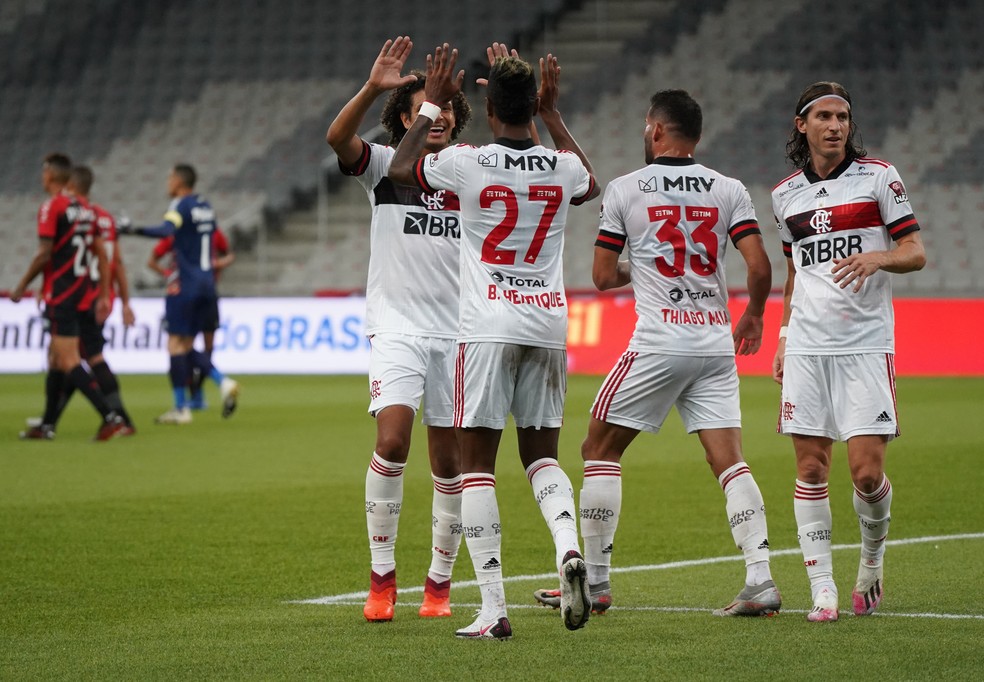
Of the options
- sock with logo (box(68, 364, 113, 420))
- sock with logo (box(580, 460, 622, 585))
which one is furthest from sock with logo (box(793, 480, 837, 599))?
sock with logo (box(68, 364, 113, 420))

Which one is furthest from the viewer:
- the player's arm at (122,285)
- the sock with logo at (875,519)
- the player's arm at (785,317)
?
the player's arm at (122,285)

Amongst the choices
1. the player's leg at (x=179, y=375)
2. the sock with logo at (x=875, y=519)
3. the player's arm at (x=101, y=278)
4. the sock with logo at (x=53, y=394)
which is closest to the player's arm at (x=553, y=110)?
the sock with logo at (x=875, y=519)

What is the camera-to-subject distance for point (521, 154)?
5.23m

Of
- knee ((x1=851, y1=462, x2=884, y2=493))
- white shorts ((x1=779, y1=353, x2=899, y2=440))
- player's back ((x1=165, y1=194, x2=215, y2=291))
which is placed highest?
player's back ((x1=165, y1=194, x2=215, y2=291))

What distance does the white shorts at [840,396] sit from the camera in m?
5.52

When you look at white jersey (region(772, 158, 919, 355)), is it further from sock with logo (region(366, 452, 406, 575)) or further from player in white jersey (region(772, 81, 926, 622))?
sock with logo (region(366, 452, 406, 575))

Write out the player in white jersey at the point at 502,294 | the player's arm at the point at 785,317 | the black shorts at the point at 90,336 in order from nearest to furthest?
the player in white jersey at the point at 502,294, the player's arm at the point at 785,317, the black shorts at the point at 90,336

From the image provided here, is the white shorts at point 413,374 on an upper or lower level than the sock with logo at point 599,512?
upper

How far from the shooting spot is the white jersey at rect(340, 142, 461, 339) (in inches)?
231

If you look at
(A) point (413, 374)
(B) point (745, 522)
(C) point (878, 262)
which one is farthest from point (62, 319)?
(C) point (878, 262)

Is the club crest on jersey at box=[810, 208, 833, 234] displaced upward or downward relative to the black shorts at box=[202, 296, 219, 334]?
downward

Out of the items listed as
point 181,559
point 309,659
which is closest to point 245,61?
point 181,559

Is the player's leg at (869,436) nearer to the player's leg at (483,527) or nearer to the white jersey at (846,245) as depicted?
the white jersey at (846,245)

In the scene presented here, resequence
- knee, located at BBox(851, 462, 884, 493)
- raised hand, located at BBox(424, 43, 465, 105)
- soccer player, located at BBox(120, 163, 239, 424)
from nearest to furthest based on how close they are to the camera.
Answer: raised hand, located at BBox(424, 43, 465, 105), knee, located at BBox(851, 462, 884, 493), soccer player, located at BBox(120, 163, 239, 424)
